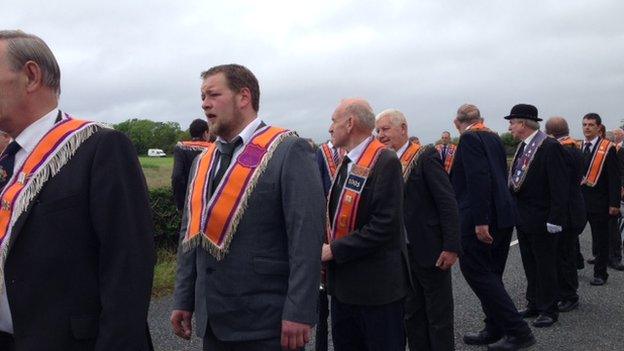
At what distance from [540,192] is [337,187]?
2.88 meters

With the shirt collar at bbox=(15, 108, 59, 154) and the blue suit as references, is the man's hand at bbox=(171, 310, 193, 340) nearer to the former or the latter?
the shirt collar at bbox=(15, 108, 59, 154)

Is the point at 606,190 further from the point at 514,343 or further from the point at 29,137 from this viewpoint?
the point at 29,137

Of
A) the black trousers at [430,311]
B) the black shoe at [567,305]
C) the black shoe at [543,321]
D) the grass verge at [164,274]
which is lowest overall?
the black shoe at [567,305]

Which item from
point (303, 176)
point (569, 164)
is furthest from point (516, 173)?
point (303, 176)

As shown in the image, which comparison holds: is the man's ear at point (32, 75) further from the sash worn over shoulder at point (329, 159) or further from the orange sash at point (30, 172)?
the sash worn over shoulder at point (329, 159)

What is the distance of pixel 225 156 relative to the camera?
289 cm

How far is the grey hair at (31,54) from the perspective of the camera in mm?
2012

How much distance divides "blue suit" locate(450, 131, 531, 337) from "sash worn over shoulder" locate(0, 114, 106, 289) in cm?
358

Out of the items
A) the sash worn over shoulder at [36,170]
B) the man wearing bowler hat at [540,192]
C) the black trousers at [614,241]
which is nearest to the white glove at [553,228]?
the man wearing bowler hat at [540,192]

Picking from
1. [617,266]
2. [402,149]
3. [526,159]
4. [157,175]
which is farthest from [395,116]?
[157,175]

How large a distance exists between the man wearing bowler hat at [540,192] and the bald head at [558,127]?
1501 millimetres

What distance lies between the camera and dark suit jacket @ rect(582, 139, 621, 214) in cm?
781

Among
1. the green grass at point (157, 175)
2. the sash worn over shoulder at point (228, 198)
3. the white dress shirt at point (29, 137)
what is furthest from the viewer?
the green grass at point (157, 175)

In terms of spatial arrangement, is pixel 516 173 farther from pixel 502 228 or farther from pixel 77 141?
pixel 77 141
